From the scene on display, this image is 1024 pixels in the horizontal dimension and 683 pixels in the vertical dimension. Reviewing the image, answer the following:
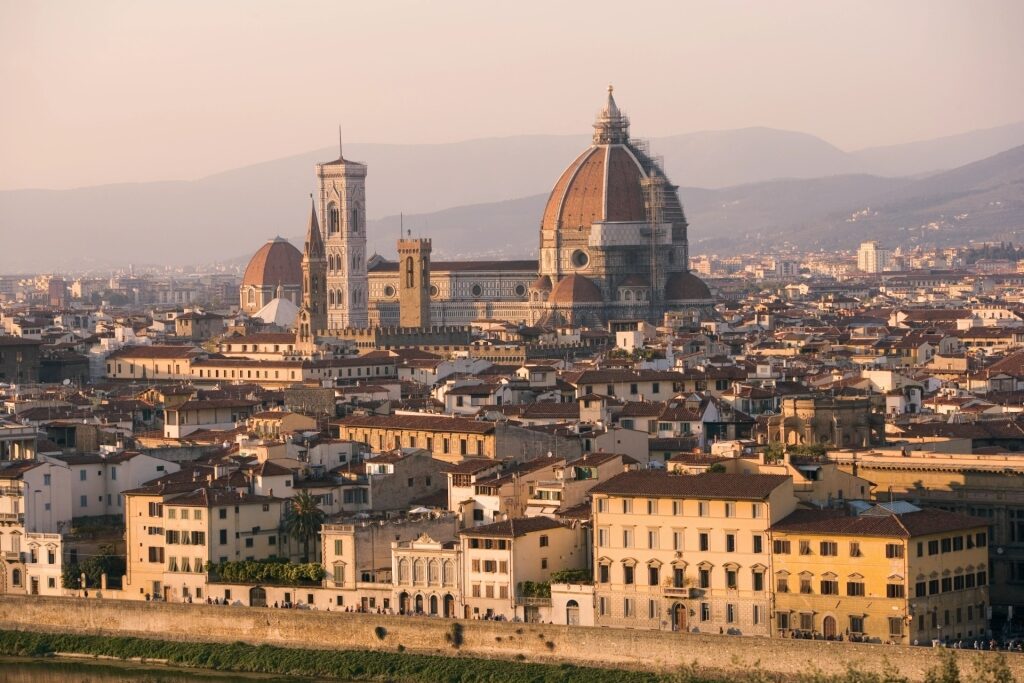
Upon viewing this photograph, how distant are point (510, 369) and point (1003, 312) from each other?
214 feet

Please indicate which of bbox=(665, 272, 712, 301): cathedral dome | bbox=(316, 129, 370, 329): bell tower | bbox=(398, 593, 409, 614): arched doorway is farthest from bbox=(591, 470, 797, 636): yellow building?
bbox=(316, 129, 370, 329): bell tower

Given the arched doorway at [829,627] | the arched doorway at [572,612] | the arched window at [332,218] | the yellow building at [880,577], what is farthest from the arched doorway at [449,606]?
the arched window at [332,218]

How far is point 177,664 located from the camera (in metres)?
54.1

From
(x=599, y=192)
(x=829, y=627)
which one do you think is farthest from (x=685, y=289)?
(x=829, y=627)

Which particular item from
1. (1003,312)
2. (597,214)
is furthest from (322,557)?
(597,214)

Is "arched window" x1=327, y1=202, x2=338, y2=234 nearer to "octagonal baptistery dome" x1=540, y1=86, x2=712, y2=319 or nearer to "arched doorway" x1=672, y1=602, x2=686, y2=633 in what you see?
"octagonal baptistery dome" x1=540, y1=86, x2=712, y2=319

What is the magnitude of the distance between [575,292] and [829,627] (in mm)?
121567

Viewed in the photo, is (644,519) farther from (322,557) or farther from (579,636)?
(322,557)

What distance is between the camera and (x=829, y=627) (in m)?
48.3

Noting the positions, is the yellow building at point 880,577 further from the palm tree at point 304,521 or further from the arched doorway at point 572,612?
the palm tree at point 304,521

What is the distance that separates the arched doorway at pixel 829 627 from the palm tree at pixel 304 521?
39.9ft

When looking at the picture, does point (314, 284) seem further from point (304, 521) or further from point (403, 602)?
A: point (403, 602)

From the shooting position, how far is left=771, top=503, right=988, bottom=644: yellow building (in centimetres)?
4747

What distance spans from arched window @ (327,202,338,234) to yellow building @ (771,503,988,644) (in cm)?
12616
